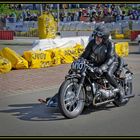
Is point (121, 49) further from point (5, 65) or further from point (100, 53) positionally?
point (100, 53)

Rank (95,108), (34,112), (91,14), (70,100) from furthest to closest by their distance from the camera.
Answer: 1. (91,14)
2. (95,108)
3. (34,112)
4. (70,100)

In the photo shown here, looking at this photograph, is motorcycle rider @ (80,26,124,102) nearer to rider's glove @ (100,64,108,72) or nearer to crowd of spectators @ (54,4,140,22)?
rider's glove @ (100,64,108,72)

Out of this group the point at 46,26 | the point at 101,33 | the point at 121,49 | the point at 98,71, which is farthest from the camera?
the point at 46,26

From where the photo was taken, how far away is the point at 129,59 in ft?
59.1

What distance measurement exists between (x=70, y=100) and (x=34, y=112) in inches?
35.9

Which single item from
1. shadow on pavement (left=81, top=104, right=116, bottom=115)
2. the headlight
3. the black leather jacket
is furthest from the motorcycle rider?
the headlight

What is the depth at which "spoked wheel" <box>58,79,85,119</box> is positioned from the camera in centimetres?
748

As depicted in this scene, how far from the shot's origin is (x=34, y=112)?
827 cm

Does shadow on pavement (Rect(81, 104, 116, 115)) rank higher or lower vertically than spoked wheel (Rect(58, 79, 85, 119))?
lower

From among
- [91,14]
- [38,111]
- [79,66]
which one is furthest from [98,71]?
[91,14]

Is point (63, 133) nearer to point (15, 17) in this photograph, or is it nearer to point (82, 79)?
point (82, 79)

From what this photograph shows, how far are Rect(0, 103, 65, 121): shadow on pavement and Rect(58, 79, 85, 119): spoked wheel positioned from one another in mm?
209

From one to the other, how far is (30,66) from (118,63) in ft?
22.6

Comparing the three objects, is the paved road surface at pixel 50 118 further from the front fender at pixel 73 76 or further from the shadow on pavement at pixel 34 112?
the front fender at pixel 73 76
